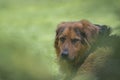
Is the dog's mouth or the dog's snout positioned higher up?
the dog's snout

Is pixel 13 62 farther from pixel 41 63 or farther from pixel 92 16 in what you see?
pixel 92 16

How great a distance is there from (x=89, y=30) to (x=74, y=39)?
0.17 ft

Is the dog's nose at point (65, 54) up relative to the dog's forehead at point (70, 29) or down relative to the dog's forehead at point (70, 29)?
down

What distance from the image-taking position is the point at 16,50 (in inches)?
98.7

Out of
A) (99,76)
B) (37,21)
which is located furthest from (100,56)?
(37,21)

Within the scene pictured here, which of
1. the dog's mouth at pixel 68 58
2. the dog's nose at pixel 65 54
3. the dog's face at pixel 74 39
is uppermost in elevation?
the dog's face at pixel 74 39

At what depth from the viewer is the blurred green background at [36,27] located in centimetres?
249

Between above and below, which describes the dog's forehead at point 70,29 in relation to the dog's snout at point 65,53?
above

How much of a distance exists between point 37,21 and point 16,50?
13 centimetres

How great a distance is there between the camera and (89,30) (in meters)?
2.46

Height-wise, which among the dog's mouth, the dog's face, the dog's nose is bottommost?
the dog's mouth

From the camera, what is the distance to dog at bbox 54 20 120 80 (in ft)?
8.07

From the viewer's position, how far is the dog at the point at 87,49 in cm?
246

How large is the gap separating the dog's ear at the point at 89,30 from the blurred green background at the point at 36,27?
0.05m
